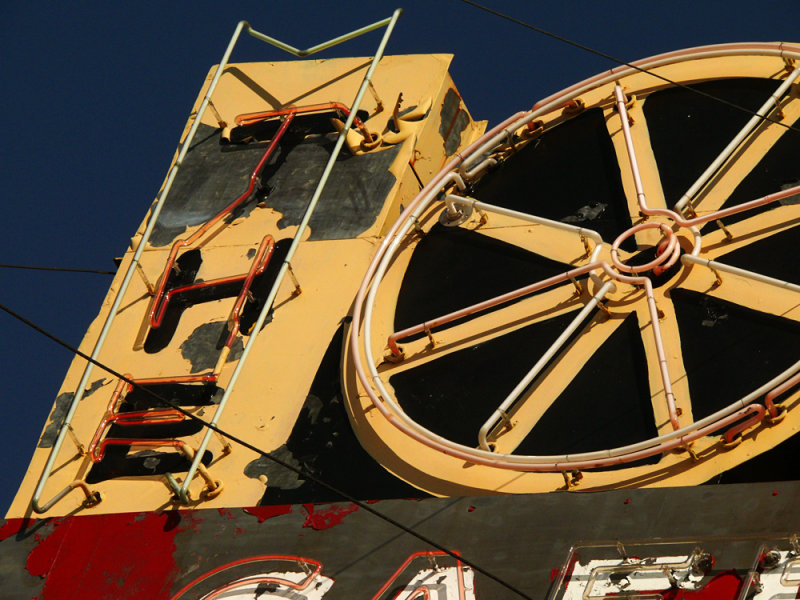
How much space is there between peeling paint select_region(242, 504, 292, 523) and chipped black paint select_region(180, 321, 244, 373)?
2.51 meters

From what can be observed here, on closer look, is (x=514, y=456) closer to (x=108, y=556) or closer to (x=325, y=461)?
(x=325, y=461)

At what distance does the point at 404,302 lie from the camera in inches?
585

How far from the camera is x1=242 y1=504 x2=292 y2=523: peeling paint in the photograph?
1271cm

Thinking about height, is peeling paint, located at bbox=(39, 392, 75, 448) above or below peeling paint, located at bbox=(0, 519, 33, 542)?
above

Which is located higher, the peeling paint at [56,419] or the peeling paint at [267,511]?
the peeling paint at [56,419]

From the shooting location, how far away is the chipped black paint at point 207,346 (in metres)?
15.1

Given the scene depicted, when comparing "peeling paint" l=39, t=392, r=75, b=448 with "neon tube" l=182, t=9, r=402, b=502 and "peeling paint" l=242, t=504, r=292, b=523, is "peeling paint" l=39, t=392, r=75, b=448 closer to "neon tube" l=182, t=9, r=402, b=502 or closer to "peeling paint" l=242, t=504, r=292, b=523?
"neon tube" l=182, t=9, r=402, b=502

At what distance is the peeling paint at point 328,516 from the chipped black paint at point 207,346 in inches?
113

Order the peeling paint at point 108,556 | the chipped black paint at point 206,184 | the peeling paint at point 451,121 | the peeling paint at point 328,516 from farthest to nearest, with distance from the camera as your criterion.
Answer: the peeling paint at point 451,121 → the chipped black paint at point 206,184 → the peeling paint at point 108,556 → the peeling paint at point 328,516

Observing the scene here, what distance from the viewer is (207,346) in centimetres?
1531

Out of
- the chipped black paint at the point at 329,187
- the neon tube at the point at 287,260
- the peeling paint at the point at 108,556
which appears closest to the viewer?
the peeling paint at the point at 108,556

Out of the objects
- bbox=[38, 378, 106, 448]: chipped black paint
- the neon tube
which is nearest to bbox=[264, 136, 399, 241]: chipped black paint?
the neon tube

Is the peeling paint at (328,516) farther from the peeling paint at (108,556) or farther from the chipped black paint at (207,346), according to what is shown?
the chipped black paint at (207,346)

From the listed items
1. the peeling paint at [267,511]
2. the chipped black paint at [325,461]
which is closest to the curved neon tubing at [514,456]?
the chipped black paint at [325,461]
